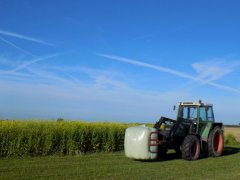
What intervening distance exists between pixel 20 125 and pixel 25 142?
73 centimetres

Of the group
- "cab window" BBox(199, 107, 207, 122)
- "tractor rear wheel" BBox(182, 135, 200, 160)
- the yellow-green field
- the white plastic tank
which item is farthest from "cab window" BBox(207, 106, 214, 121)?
the yellow-green field

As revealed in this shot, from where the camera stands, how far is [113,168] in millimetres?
12820

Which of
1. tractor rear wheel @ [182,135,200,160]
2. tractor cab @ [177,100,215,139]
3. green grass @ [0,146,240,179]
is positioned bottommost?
green grass @ [0,146,240,179]

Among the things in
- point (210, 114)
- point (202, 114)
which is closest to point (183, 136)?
point (202, 114)

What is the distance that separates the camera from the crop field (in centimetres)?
1171

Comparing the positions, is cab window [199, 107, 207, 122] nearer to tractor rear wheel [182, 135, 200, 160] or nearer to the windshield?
the windshield

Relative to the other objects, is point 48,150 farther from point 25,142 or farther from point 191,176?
point 191,176

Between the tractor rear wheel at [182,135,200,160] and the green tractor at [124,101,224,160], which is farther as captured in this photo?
the tractor rear wheel at [182,135,200,160]

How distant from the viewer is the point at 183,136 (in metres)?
16.5

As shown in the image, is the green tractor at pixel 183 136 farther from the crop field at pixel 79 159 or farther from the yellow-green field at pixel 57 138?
the yellow-green field at pixel 57 138

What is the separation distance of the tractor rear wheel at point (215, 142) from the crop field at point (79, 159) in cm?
60

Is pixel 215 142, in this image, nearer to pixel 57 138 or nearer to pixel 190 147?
pixel 190 147

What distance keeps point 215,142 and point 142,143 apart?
16.3ft

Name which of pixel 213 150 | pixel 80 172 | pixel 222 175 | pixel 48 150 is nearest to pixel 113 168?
pixel 80 172
